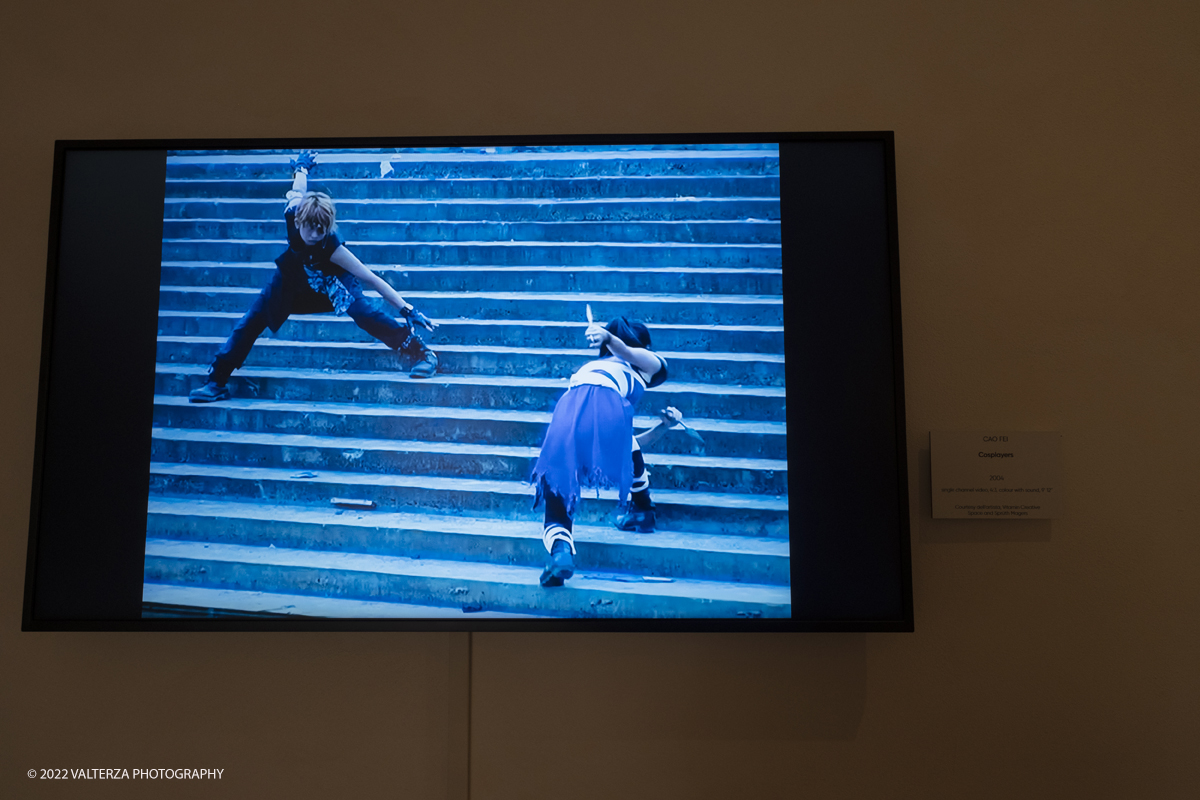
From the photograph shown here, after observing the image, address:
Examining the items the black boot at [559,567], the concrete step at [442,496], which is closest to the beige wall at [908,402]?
the black boot at [559,567]

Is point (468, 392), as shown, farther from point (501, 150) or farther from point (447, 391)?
point (501, 150)

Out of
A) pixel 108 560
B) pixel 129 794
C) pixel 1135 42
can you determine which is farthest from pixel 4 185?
pixel 1135 42

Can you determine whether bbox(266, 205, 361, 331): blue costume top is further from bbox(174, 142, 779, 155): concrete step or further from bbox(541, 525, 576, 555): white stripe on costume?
bbox(541, 525, 576, 555): white stripe on costume

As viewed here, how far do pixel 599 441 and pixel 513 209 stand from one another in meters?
0.48

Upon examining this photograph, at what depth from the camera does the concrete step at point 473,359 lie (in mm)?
1272

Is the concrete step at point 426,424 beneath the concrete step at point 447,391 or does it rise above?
beneath

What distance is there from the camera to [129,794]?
1.28 metres

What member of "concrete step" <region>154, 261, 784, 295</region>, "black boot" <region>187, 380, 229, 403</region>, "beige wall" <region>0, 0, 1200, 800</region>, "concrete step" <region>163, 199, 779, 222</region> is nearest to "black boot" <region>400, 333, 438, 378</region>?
"concrete step" <region>154, 261, 784, 295</region>

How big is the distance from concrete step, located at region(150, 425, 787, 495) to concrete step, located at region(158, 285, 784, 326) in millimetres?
245

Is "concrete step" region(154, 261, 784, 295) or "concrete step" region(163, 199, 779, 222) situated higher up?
"concrete step" region(163, 199, 779, 222)

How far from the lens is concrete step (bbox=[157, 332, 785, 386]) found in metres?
1.27

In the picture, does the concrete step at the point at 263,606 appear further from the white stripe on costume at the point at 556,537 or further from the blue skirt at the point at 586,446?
the blue skirt at the point at 586,446

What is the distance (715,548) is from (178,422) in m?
1.05

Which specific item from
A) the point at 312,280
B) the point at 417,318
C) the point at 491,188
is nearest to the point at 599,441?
the point at 417,318
